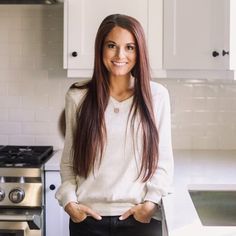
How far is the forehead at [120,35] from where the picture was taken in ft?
4.79

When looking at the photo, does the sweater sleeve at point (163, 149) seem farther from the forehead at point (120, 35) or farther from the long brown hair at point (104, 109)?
the forehead at point (120, 35)

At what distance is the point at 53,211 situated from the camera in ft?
7.57

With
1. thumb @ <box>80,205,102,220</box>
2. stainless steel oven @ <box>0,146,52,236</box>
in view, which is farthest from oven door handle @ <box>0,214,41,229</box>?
thumb @ <box>80,205,102,220</box>

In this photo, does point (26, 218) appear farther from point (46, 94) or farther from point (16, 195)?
point (46, 94)

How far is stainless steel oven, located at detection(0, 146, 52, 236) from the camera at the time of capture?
222 centimetres

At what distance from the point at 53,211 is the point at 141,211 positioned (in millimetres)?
929

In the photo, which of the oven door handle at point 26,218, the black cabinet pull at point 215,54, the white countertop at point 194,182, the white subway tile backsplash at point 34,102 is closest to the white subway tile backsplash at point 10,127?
the white subway tile backsplash at point 34,102

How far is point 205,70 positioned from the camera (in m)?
2.46

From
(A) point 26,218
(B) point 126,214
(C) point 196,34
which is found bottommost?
(A) point 26,218

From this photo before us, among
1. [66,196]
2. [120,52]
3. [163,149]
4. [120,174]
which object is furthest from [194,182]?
[120,52]

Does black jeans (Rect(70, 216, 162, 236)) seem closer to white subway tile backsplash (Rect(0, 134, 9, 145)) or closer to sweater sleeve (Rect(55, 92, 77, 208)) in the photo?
sweater sleeve (Rect(55, 92, 77, 208))

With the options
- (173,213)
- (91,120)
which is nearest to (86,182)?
(91,120)

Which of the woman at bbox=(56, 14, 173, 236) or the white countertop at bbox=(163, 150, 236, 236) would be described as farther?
the woman at bbox=(56, 14, 173, 236)

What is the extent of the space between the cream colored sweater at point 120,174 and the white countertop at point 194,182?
0.08m
